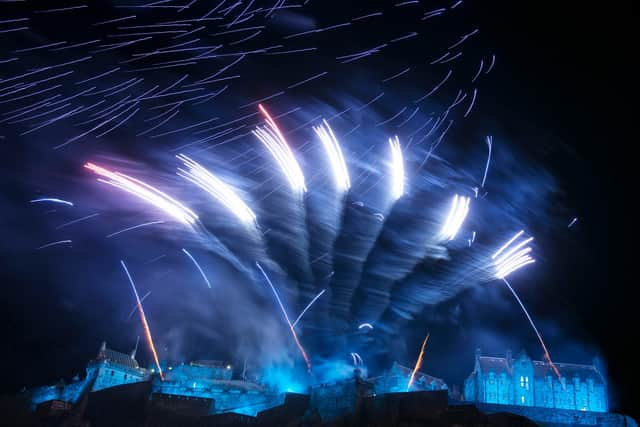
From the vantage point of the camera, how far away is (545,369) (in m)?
62.2

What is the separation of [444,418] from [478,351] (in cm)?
2813

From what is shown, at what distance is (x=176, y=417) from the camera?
162ft

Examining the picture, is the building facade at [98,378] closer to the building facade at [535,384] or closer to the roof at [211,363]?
the roof at [211,363]

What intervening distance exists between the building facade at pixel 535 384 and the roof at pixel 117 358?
44.8 m

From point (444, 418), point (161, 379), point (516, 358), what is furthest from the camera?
point (516, 358)

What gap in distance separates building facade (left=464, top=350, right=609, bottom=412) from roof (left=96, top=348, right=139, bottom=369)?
147ft

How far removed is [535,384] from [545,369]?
8.10ft

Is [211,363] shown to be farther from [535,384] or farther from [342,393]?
[535,384]

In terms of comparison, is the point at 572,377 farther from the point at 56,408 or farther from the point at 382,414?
the point at 56,408

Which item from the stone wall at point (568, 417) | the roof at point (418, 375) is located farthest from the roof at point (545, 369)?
the stone wall at point (568, 417)

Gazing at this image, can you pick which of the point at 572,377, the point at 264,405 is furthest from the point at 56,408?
the point at 572,377

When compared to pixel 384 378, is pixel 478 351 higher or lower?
higher

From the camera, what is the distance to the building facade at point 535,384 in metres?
59.2

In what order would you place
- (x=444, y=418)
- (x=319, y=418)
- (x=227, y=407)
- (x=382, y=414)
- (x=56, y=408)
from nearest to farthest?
(x=444, y=418), (x=382, y=414), (x=319, y=418), (x=56, y=408), (x=227, y=407)
